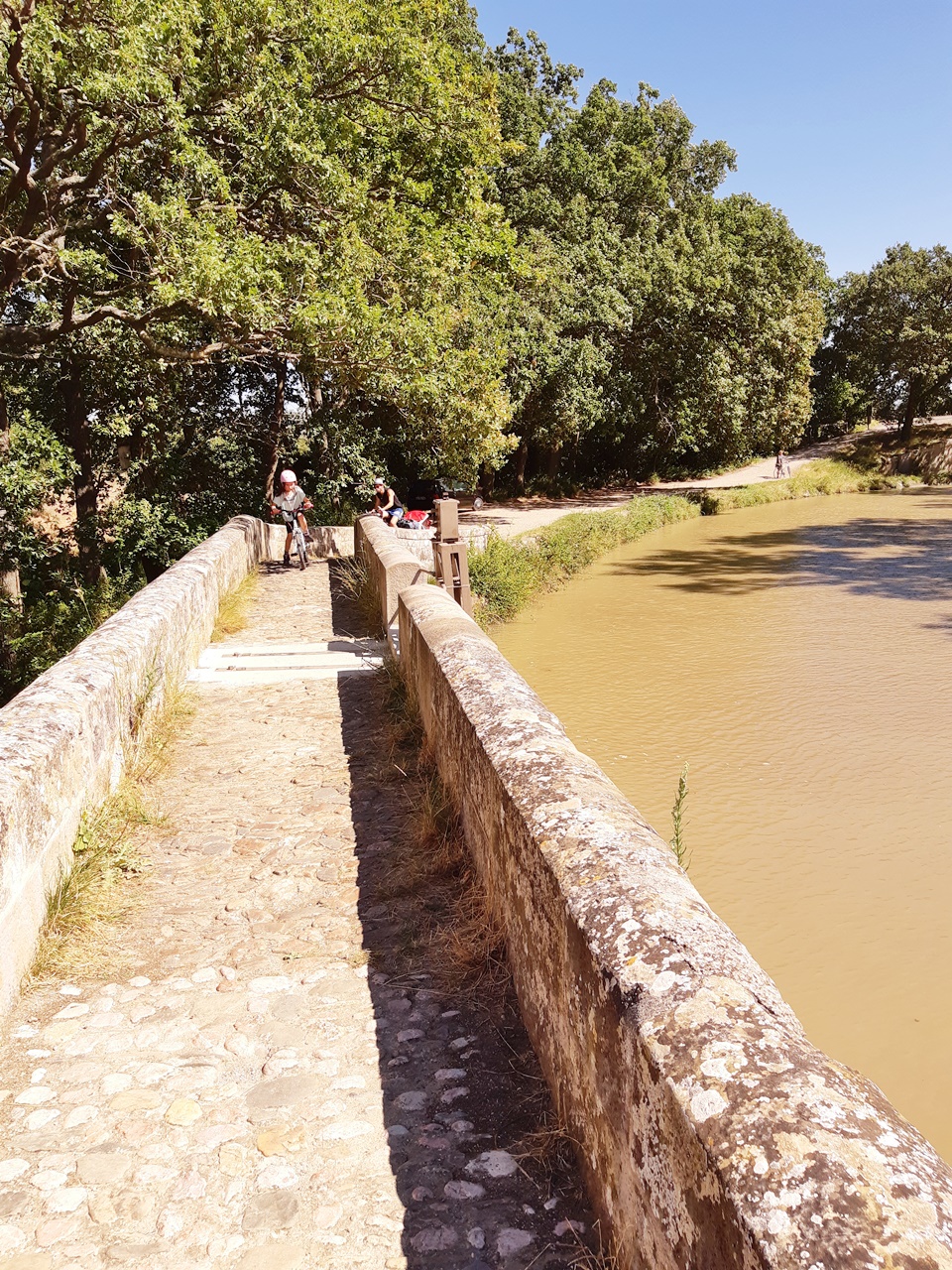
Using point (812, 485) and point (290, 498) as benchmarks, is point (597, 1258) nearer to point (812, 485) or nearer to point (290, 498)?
point (290, 498)

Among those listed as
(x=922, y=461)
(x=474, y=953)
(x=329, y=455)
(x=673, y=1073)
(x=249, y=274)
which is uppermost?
(x=249, y=274)

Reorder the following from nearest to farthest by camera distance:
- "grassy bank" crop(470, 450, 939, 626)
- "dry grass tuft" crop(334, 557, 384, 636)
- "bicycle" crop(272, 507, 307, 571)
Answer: "dry grass tuft" crop(334, 557, 384, 636) → "bicycle" crop(272, 507, 307, 571) → "grassy bank" crop(470, 450, 939, 626)

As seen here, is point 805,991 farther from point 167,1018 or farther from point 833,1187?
point 833,1187

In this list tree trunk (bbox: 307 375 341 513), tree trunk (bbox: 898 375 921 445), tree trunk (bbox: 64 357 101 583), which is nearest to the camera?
tree trunk (bbox: 64 357 101 583)

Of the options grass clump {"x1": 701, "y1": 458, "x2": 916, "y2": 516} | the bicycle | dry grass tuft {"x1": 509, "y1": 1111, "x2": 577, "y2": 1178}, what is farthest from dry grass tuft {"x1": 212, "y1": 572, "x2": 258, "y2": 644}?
grass clump {"x1": 701, "y1": 458, "x2": 916, "y2": 516}

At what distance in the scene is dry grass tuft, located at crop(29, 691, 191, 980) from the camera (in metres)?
3.59

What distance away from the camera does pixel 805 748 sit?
10305mm

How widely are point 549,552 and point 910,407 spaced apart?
32263 mm

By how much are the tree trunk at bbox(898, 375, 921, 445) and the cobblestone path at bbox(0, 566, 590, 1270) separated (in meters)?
46.2

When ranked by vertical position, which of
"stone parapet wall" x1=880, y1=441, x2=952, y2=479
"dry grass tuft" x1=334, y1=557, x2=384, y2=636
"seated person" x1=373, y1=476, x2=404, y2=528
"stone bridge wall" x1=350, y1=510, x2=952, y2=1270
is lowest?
"stone bridge wall" x1=350, y1=510, x2=952, y2=1270

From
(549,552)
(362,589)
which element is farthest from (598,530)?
(362,589)

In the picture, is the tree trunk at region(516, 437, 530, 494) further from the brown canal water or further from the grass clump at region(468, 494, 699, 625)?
the brown canal water

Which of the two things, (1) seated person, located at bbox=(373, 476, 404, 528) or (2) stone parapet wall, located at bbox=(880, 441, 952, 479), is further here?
(2) stone parapet wall, located at bbox=(880, 441, 952, 479)

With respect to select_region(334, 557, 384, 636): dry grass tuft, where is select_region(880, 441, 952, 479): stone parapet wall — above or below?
above
